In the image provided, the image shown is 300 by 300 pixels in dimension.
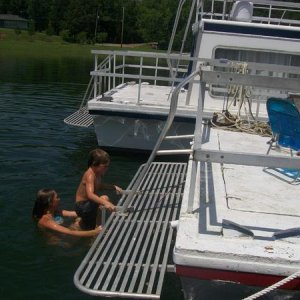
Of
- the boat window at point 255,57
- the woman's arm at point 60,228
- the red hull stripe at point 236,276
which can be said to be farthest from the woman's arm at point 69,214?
the boat window at point 255,57

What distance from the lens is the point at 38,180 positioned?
8.56 m

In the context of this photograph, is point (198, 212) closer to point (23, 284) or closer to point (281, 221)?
point (281, 221)

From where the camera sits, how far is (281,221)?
436 cm

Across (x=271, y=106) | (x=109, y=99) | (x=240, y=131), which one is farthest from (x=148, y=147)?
(x=271, y=106)

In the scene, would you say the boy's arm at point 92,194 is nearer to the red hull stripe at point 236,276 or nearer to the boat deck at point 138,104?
the red hull stripe at point 236,276

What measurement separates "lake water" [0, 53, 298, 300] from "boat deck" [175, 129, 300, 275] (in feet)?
0.96

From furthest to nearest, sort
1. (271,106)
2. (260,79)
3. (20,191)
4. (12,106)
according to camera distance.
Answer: (12,106), (20,191), (271,106), (260,79)

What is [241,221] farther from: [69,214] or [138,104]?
[138,104]

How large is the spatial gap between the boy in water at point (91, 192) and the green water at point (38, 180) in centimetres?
36

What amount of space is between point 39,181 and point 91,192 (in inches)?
102

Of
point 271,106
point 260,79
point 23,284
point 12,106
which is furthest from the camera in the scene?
point 12,106

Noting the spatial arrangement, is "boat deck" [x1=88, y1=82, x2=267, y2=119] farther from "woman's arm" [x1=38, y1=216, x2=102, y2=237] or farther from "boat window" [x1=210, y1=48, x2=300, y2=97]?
"woman's arm" [x1=38, y1=216, x2=102, y2=237]

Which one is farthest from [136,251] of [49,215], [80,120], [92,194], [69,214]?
[80,120]

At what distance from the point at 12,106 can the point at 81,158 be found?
619cm
